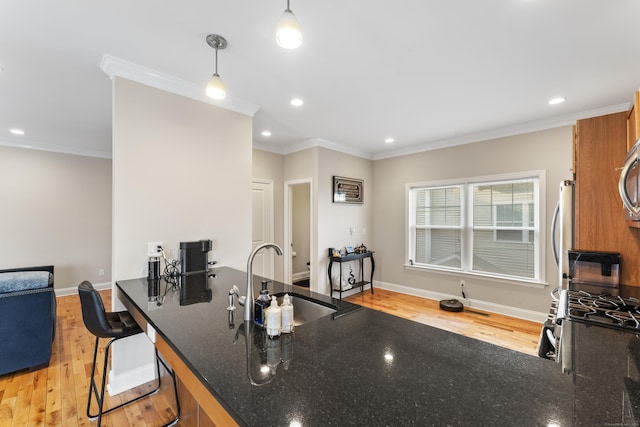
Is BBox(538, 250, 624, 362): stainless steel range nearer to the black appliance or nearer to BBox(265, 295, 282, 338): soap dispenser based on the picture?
BBox(265, 295, 282, 338): soap dispenser

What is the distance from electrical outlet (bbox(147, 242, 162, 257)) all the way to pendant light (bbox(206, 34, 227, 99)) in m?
1.38

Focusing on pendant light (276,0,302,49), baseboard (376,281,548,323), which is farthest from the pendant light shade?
baseboard (376,281,548,323)

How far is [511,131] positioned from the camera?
3869 mm

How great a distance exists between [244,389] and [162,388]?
1.89 metres

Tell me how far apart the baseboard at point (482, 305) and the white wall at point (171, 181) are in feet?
9.34

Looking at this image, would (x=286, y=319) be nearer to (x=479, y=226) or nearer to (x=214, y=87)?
(x=214, y=87)

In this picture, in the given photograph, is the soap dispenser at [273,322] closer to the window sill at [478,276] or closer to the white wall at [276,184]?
the white wall at [276,184]

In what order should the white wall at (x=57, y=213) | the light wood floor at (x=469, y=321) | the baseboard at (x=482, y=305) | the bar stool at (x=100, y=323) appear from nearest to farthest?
the bar stool at (x=100, y=323), the light wood floor at (x=469, y=321), the baseboard at (x=482, y=305), the white wall at (x=57, y=213)

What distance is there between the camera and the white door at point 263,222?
15.2 feet

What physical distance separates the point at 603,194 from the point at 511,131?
222cm

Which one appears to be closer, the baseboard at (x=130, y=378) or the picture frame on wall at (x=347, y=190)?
the baseboard at (x=130, y=378)

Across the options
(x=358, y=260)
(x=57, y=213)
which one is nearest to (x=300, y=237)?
(x=358, y=260)

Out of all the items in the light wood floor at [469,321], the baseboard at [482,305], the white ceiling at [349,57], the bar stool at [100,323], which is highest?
the white ceiling at [349,57]

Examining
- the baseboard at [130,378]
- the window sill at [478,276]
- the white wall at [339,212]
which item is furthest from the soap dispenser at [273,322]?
the window sill at [478,276]
